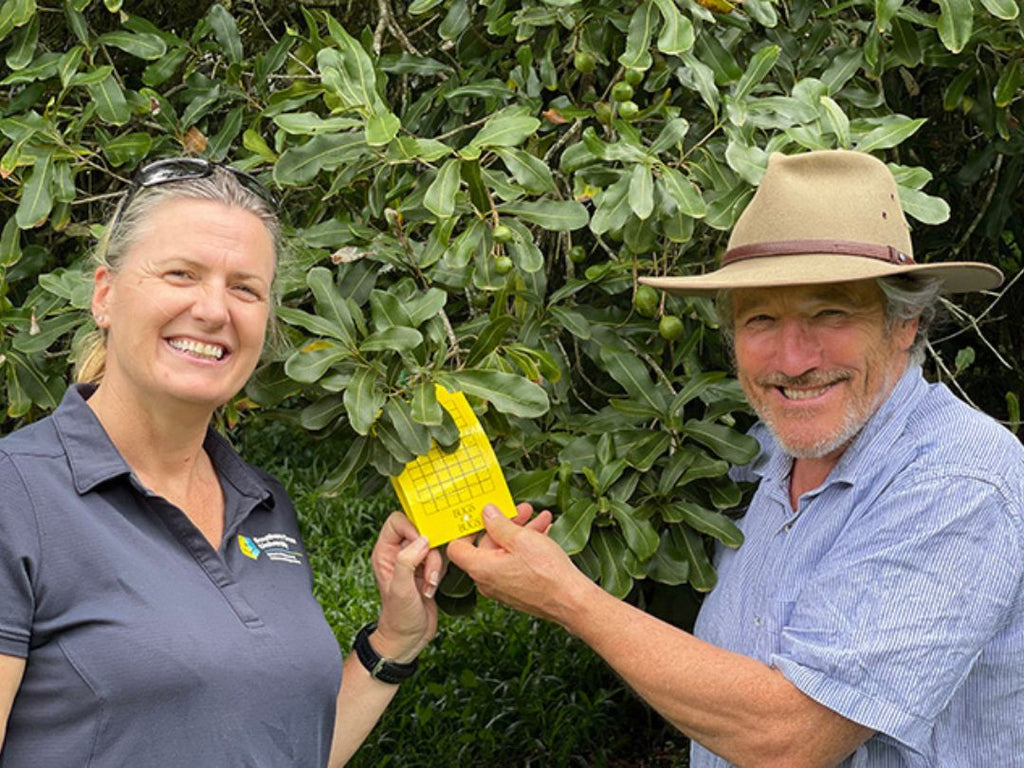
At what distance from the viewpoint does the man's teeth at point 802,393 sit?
2.65 m

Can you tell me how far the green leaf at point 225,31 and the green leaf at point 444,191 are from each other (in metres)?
0.97

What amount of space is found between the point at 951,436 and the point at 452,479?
927 mm

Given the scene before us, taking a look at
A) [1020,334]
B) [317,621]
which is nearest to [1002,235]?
[1020,334]

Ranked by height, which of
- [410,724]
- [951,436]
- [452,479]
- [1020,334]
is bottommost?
[410,724]

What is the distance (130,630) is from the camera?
2.16 meters

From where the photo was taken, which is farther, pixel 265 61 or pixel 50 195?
pixel 265 61

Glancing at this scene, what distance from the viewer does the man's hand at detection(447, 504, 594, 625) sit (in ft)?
8.64

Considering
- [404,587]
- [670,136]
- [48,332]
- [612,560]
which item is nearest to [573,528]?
[612,560]

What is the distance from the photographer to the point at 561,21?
Result: 10.1ft

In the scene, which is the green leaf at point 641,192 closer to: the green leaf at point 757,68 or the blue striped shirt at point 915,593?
the green leaf at point 757,68

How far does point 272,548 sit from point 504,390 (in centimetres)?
52

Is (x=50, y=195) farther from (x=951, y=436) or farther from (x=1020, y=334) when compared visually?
(x=1020, y=334)

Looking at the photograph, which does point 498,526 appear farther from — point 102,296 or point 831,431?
point 102,296

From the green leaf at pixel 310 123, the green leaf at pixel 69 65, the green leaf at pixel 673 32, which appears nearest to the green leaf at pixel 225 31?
the green leaf at pixel 69 65
